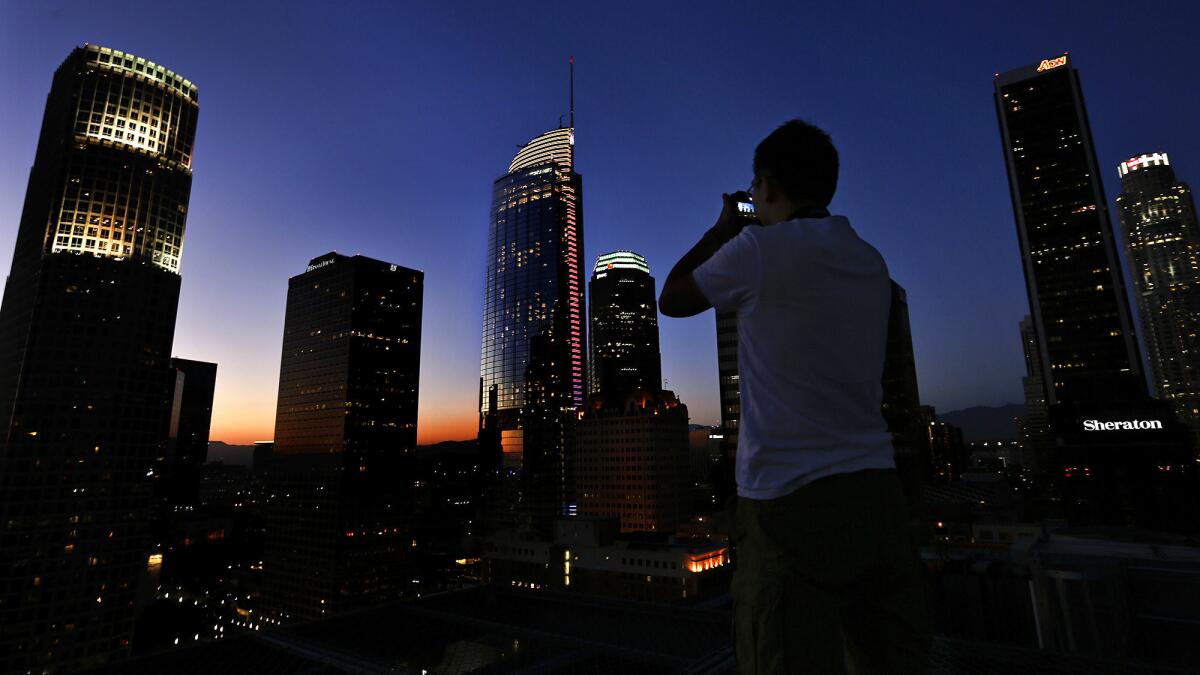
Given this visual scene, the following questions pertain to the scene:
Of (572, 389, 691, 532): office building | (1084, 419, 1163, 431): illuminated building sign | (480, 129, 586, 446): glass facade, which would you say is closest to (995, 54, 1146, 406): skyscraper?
(1084, 419, 1163, 431): illuminated building sign

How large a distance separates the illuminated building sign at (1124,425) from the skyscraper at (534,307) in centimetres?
9626

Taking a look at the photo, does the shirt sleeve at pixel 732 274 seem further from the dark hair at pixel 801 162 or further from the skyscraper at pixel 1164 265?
the skyscraper at pixel 1164 265

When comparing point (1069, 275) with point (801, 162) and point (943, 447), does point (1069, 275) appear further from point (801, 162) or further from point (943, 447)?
point (801, 162)

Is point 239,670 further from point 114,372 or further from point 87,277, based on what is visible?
point 87,277

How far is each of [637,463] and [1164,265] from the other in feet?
624

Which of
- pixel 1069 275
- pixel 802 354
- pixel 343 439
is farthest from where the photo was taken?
pixel 343 439

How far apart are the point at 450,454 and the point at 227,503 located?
210ft

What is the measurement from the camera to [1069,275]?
9944 centimetres

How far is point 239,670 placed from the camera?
622 cm

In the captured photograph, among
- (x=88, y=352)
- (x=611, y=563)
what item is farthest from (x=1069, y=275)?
(x=88, y=352)

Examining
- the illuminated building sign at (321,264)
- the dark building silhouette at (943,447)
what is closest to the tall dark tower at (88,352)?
the illuminated building sign at (321,264)

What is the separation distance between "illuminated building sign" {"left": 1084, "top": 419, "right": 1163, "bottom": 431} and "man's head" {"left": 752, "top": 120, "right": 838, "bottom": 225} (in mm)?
95865

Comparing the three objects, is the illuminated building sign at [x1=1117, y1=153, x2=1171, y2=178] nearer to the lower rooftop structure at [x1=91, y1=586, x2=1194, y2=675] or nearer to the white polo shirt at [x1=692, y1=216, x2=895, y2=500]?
the lower rooftop structure at [x1=91, y1=586, x2=1194, y2=675]

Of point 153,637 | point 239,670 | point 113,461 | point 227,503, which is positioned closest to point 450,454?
point 227,503
